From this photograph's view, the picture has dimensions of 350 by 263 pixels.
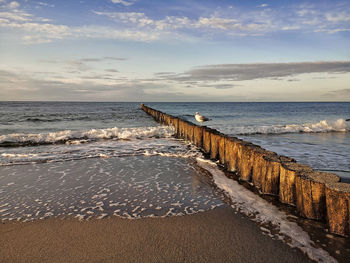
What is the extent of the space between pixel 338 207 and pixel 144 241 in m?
2.42

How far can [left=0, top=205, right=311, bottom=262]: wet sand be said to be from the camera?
2682mm

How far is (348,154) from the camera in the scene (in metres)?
8.01

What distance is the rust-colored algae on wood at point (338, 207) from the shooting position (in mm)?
2957

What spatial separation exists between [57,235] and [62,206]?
3.33ft

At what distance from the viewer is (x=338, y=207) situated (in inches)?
119

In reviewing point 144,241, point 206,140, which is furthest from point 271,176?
point 206,140

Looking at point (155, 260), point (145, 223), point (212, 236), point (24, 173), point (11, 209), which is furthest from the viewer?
point (24, 173)

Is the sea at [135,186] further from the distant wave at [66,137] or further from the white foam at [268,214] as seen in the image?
the distant wave at [66,137]

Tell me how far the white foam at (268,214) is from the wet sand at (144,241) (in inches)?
6.9

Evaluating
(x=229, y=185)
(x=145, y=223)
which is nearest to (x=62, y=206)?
(x=145, y=223)

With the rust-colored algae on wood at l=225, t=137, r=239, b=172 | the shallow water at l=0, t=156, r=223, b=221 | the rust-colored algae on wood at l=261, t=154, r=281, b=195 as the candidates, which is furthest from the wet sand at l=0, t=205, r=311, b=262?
the rust-colored algae on wood at l=225, t=137, r=239, b=172

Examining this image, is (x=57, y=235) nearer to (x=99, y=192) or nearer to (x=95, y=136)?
(x=99, y=192)

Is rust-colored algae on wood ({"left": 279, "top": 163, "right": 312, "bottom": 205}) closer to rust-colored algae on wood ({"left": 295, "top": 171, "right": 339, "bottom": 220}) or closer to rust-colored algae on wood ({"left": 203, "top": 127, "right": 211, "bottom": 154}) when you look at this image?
rust-colored algae on wood ({"left": 295, "top": 171, "right": 339, "bottom": 220})

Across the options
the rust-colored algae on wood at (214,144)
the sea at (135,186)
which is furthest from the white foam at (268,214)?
the rust-colored algae on wood at (214,144)
